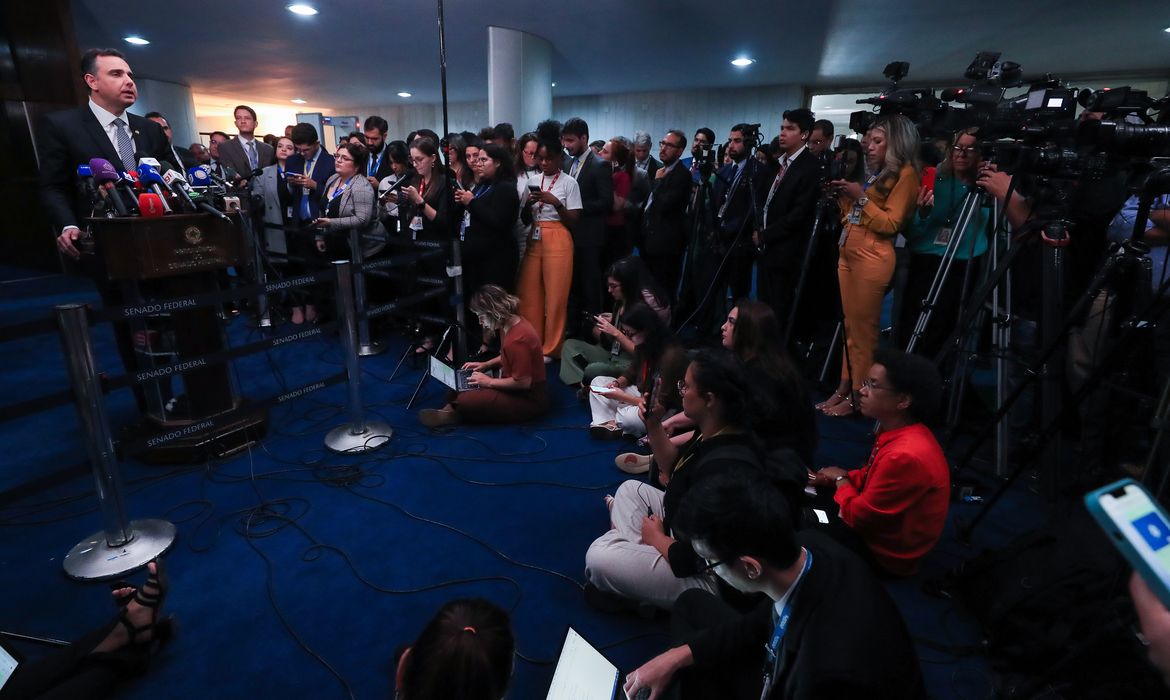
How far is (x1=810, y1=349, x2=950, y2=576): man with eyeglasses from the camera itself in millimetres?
1890

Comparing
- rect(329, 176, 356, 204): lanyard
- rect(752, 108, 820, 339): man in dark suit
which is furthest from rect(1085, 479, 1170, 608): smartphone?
rect(329, 176, 356, 204): lanyard

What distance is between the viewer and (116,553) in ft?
7.11

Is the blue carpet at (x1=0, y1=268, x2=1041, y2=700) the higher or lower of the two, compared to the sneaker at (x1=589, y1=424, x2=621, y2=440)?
lower

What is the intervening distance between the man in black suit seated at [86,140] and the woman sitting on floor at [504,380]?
1747 millimetres

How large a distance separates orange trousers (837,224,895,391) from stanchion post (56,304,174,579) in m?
3.45

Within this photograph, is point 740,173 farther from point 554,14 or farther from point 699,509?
point 699,509

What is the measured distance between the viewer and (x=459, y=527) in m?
Answer: 2.46

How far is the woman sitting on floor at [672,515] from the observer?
5.55 feet

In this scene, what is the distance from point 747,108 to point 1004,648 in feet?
37.9

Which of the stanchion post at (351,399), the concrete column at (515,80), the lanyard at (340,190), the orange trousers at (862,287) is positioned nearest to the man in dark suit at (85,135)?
the stanchion post at (351,399)

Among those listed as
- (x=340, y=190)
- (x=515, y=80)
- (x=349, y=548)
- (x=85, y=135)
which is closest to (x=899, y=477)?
(x=349, y=548)

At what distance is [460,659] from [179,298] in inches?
80.1

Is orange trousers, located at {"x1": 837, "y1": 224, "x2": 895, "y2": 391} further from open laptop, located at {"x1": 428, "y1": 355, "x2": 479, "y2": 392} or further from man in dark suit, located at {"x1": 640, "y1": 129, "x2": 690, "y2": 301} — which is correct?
open laptop, located at {"x1": 428, "y1": 355, "x2": 479, "y2": 392}

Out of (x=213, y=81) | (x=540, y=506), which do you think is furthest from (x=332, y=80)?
(x=540, y=506)
